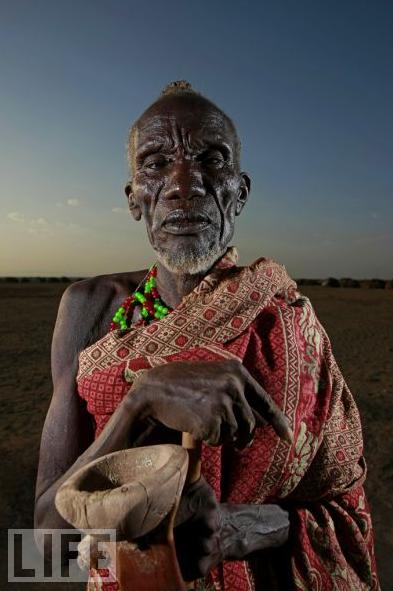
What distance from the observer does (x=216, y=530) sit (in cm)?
135

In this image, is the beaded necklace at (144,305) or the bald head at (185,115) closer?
the bald head at (185,115)

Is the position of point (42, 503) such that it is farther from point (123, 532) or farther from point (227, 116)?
point (227, 116)

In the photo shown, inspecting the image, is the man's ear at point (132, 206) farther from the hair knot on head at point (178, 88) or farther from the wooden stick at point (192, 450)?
the wooden stick at point (192, 450)

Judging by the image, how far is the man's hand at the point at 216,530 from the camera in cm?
129

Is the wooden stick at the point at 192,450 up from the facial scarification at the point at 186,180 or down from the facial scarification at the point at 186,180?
down

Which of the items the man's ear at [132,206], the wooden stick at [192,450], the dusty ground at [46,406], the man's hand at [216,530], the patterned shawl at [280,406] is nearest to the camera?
the wooden stick at [192,450]

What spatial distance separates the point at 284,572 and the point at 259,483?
45 cm

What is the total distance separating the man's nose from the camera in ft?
5.39

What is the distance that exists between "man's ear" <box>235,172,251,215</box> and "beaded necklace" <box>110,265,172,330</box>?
47 centimetres

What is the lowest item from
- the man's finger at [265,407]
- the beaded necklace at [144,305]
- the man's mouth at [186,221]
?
the man's finger at [265,407]

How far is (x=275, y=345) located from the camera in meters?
1.59

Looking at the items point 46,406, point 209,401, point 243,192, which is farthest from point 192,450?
point 46,406

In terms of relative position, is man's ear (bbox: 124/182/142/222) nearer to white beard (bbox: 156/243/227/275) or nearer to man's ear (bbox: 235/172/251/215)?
white beard (bbox: 156/243/227/275)

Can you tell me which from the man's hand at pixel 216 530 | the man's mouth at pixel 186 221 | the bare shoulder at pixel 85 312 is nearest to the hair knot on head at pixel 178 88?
the man's mouth at pixel 186 221
